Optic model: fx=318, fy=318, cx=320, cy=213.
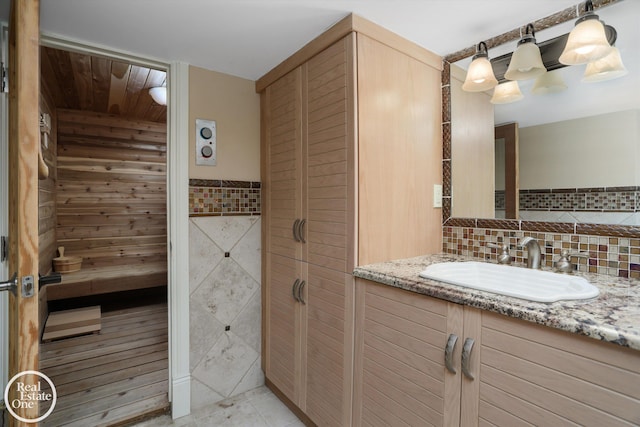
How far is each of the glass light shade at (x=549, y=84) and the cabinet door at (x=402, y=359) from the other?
3.69ft

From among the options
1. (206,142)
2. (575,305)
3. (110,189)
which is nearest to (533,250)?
(575,305)

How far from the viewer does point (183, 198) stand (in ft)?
6.33

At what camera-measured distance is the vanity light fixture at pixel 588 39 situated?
48.2 inches

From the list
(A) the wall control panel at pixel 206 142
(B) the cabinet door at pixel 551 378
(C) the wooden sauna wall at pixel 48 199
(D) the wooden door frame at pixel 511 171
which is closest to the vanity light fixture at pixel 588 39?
(D) the wooden door frame at pixel 511 171

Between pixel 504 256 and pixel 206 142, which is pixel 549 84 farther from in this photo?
pixel 206 142

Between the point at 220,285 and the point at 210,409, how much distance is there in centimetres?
75

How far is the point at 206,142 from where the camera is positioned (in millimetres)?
2000

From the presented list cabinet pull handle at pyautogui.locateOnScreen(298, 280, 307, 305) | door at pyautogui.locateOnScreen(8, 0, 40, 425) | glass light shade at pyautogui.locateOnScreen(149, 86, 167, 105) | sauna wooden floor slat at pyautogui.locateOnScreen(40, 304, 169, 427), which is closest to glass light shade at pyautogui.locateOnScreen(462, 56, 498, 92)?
cabinet pull handle at pyautogui.locateOnScreen(298, 280, 307, 305)

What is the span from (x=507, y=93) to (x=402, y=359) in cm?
135

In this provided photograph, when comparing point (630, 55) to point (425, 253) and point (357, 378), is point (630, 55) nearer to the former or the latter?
point (425, 253)

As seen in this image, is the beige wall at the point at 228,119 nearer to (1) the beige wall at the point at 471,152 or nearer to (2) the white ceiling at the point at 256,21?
(2) the white ceiling at the point at 256,21

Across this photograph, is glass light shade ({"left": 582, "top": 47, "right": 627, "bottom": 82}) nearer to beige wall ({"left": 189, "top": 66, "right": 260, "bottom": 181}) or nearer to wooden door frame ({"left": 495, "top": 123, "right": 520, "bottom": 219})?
wooden door frame ({"left": 495, "top": 123, "right": 520, "bottom": 219})

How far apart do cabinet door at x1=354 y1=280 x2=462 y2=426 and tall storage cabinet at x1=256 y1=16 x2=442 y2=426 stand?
0.32ft

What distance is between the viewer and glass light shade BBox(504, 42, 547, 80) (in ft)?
4.62
